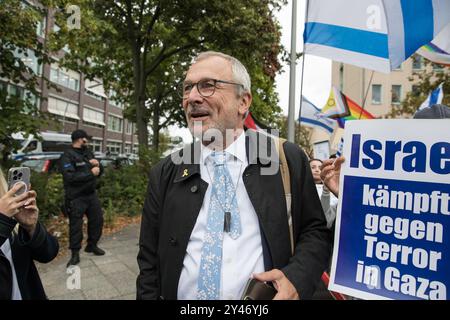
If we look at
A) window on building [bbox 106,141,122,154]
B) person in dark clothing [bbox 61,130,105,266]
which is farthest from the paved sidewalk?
window on building [bbox 106,141,122,154]

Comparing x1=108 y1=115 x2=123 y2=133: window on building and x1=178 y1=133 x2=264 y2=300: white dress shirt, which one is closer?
x1=178 y1=133 x2=264 y2=300: white dress shirt

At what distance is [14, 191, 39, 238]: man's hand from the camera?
1.84 m

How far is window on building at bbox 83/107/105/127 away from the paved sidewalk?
137ft

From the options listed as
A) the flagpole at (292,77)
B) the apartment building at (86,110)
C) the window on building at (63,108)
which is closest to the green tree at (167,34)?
Result: the flagpole at (292,77)

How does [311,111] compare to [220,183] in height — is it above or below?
above

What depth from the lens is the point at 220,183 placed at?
176cm

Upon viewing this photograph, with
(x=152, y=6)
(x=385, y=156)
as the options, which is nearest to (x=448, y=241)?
(x=385, y=156)

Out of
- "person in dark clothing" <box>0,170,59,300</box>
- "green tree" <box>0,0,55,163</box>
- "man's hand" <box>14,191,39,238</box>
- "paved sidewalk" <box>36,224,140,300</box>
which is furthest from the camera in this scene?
"green tree" <box>0,0,55,163</box>

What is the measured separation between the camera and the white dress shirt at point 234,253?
5.16 feet

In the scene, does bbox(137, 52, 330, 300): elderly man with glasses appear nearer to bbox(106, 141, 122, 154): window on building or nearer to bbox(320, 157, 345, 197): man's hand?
bbox(320, 157, 345, 197): man's hand

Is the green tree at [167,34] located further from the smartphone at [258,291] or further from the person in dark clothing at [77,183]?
the smartphone at [258,291]

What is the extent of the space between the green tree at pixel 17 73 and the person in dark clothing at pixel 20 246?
4.00 metres
